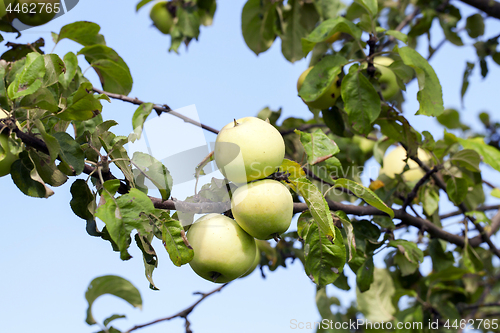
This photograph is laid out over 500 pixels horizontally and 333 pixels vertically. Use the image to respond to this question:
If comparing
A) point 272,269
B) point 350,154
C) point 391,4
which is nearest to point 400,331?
point 272,269

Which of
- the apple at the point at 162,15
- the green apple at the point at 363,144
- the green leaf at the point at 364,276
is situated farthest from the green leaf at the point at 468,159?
the apple at the point at 162,15

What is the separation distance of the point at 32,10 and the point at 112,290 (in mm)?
1029

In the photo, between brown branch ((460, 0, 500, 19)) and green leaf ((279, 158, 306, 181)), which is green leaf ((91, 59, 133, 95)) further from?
brown branch ((460, 0, 500, 19))

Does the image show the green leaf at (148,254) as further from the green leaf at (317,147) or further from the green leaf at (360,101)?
the green leaf at (360,101)

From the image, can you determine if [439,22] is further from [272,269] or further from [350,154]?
[272,269]

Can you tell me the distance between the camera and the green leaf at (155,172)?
98cm

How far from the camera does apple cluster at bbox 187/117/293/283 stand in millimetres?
951

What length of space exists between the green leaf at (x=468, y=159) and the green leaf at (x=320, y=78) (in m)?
0.66

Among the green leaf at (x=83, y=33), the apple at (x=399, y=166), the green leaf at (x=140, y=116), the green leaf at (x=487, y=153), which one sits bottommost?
the apple at (x=399, y=166)

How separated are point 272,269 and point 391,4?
2.03m

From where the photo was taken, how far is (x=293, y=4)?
→ 203 centimetres

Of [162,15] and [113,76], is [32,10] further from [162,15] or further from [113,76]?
[162,15]

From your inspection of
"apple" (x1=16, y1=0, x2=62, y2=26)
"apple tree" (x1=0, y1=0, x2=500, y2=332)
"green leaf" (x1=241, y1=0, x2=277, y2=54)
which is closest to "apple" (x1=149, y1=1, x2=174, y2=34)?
"apple tree" (x1=0, y1=0, x2=500, y2=332)

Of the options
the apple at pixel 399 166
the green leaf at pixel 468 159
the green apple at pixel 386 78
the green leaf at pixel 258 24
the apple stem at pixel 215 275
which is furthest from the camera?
the apple at pixel 399 166
